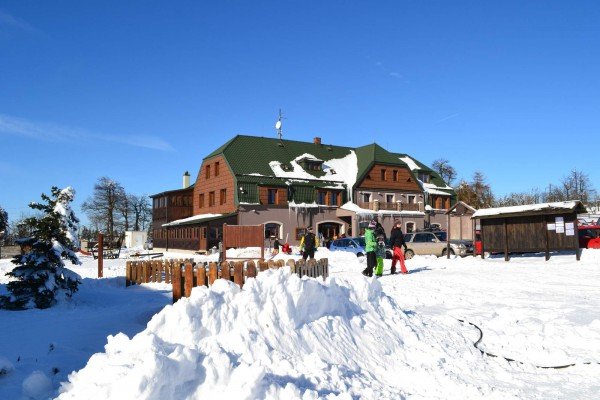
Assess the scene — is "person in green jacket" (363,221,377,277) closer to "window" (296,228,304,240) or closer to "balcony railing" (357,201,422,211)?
"window" (296,228,304,240)

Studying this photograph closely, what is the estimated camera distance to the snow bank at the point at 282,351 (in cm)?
406

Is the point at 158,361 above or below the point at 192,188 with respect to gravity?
below

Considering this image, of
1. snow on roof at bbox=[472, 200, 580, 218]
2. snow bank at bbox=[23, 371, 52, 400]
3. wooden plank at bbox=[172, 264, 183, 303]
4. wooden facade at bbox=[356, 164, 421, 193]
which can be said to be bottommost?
snow bank at bbox=[23, 371, 52, 400]

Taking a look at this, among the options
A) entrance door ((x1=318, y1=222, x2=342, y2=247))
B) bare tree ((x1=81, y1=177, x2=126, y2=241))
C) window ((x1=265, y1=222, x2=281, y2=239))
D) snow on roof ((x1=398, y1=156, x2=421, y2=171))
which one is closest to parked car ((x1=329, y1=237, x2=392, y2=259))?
window ((x1=265, y1=222, x2=281, y2=239))

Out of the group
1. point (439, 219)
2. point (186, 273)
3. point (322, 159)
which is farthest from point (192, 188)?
point (186, 273)

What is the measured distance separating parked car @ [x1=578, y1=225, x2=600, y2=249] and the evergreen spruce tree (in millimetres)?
24245

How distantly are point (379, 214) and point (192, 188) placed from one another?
18.2 meters

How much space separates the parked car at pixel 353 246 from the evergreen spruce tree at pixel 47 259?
16.2 m

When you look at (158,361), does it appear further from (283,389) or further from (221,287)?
(221,287)

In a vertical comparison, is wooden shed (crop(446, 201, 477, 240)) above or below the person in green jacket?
above

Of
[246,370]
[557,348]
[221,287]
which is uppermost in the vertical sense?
[221,287]

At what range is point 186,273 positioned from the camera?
26.7 ft

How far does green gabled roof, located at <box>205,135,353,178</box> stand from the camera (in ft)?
128

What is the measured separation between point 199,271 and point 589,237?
24.2 metres
